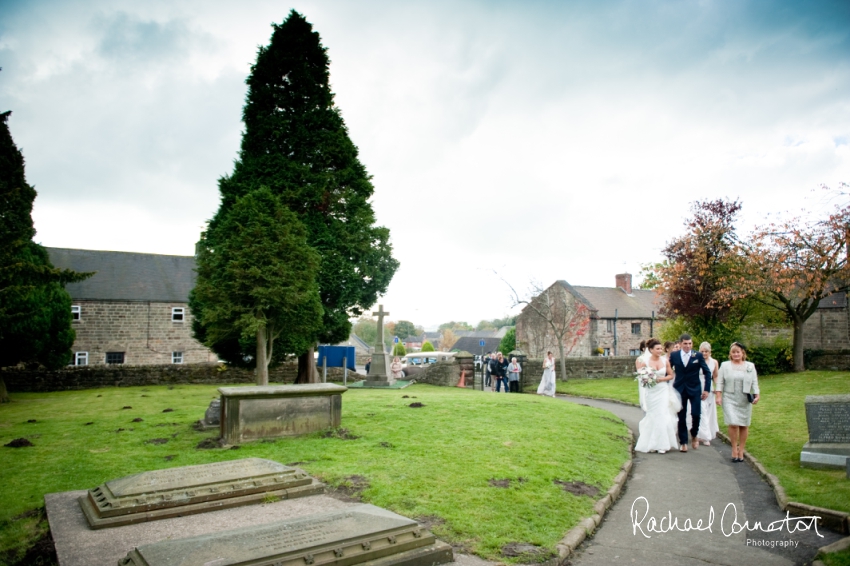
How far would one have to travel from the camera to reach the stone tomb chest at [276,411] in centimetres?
984

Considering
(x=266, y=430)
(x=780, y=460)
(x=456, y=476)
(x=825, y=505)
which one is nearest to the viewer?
(x=825, y=505)

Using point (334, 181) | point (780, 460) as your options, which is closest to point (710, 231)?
point (334, 181)

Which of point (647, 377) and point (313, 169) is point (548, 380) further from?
point (313, 169)

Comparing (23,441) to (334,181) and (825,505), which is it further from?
(334,181)

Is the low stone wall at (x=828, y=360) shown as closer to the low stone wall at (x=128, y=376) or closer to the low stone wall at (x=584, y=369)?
the low stone wall at (x=584, y=369)

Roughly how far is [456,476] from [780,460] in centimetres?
597

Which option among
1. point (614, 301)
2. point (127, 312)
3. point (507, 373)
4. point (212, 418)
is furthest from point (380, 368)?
point (614, 301)

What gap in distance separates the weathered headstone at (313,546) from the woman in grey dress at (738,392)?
23.3 ft

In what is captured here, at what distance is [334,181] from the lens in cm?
2500

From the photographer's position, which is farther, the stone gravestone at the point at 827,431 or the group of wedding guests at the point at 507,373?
the group of wedding guests at the point at 507,373

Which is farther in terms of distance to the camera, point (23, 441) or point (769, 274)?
point (769, 274)

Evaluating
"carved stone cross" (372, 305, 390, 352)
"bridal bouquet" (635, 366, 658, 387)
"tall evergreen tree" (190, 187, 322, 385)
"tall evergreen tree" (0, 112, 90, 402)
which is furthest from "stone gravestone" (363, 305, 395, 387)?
"bridal bouquet" (635, 366, 658, 387)

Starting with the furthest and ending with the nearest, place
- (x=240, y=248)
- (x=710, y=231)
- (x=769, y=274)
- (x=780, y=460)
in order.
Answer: (x=710, y=231) < (x=769, y=274) < (x=240, y=248) < (x=780, y=460)

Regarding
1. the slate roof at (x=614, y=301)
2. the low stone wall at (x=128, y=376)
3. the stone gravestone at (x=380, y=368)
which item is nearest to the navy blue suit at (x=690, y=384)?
the stone gravestone at (x=380, y=368)
